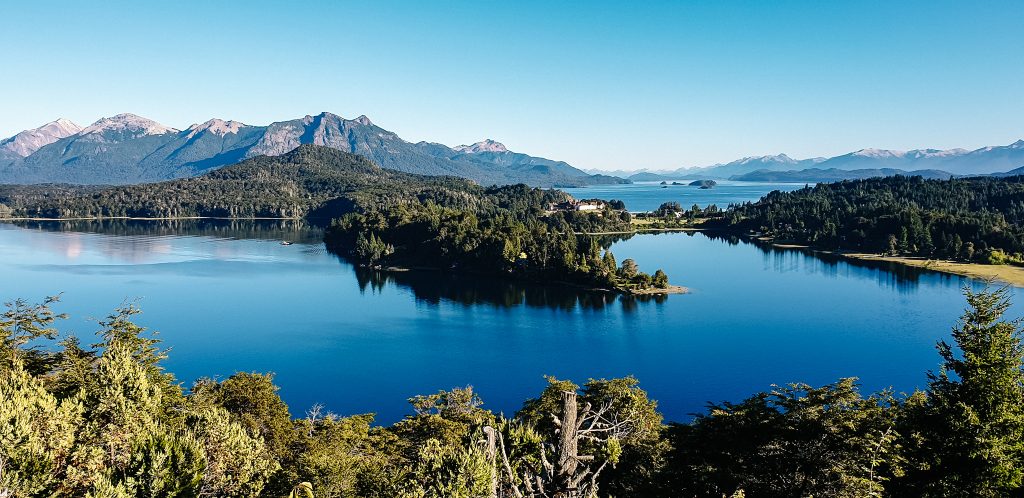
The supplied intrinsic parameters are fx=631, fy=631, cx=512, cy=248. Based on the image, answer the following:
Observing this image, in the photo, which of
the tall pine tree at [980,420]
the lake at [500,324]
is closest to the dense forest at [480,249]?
the lake at [500,324]

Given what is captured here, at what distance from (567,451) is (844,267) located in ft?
384

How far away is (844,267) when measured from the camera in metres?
112

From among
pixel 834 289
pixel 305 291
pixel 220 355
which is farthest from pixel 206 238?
pixel 834 289

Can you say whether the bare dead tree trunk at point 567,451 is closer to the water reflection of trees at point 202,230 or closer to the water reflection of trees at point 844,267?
the water reflection of trees at point 844,267

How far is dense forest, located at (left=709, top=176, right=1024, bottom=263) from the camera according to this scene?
114312 mm

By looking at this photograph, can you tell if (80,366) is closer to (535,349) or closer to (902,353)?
(535,349)

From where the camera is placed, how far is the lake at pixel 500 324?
167 feet

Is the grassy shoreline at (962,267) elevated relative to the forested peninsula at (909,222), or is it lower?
lower

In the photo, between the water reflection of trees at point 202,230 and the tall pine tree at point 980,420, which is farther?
the water reflection of trees at point 202,230

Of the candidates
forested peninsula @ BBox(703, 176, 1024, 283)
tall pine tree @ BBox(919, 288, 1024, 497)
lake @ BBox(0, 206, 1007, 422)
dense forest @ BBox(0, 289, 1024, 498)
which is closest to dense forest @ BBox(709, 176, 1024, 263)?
forested peninsula @ BBox(703, 176, 1024, 283)

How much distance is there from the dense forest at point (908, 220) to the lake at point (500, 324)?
17469 millimetres

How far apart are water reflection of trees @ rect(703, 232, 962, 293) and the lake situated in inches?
24.0

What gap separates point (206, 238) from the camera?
160m

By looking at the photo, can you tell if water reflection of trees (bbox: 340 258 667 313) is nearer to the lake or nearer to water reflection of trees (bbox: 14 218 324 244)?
the lake
